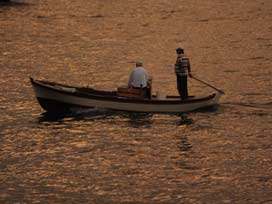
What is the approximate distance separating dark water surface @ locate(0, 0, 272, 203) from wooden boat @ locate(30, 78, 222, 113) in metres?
0.53

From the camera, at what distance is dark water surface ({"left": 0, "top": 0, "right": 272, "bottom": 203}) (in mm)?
34875

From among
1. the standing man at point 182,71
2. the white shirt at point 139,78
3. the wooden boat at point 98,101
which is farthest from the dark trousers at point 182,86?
the white shirt at point 139,78

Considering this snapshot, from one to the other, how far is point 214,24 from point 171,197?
231 ft

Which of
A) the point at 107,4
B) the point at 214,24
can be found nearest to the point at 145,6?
the point at 107,4

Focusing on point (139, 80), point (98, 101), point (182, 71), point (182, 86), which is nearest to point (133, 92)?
point (139, 80)

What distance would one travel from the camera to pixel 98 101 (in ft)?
148

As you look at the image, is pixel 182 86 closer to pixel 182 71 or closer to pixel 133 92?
pixel 182 71

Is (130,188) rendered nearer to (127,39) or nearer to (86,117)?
(86,117)

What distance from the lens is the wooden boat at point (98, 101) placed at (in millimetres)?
45156

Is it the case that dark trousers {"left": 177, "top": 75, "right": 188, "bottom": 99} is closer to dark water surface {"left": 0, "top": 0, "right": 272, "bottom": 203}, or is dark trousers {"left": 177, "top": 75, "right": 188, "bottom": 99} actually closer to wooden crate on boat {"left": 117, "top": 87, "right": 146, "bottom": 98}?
dark water surface {"left": 0, "top": 0, "right": 272, "bottom": 203}

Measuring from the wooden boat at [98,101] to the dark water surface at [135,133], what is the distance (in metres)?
0.53

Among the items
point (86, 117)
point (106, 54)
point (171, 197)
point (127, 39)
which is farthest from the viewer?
point (127, 39)

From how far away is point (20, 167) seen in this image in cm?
3794

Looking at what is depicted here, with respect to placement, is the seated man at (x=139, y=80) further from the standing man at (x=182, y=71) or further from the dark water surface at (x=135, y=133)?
the standing man at (x=182, y=71)
